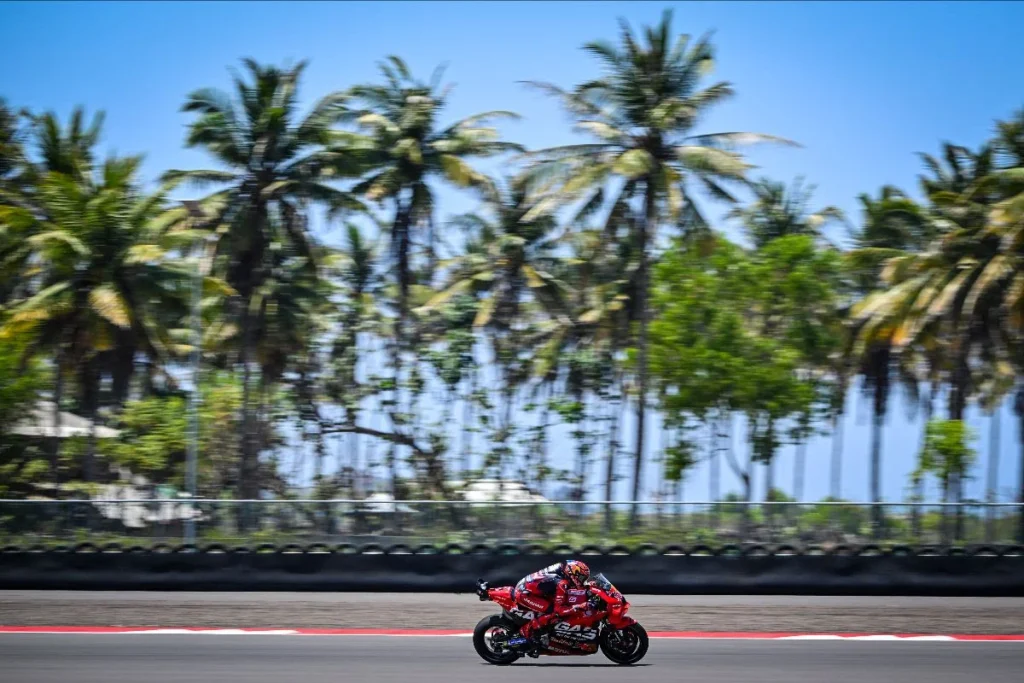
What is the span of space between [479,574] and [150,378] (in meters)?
33.6

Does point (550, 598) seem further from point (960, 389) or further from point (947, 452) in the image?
point (960, 389)

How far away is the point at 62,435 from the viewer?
140 feet

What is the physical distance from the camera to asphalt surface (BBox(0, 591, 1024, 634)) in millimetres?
16250

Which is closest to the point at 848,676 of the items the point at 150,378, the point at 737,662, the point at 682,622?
the point at 737,662

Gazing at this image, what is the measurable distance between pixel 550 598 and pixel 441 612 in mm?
5884

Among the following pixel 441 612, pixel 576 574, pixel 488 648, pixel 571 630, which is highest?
pixel 576 574

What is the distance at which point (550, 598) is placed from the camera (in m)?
12.0

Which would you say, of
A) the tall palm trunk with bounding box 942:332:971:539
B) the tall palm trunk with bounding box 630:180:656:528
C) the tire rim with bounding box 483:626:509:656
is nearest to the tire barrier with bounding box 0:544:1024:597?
the tire rim with bounding box 483:626:509:656

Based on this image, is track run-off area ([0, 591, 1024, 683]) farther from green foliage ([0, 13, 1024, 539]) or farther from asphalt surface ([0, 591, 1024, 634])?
green foliage ([0, 13, 1024, 539])

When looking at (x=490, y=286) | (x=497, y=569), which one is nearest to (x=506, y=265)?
(x=490, y=286)

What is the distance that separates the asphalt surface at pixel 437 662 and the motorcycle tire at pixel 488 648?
111 millimetres

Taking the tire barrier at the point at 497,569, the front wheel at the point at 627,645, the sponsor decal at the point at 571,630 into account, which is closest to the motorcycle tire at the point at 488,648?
the sponsor decal at the point at 571,630

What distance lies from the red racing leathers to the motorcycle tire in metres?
0.35

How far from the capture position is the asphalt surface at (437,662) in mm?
11891
